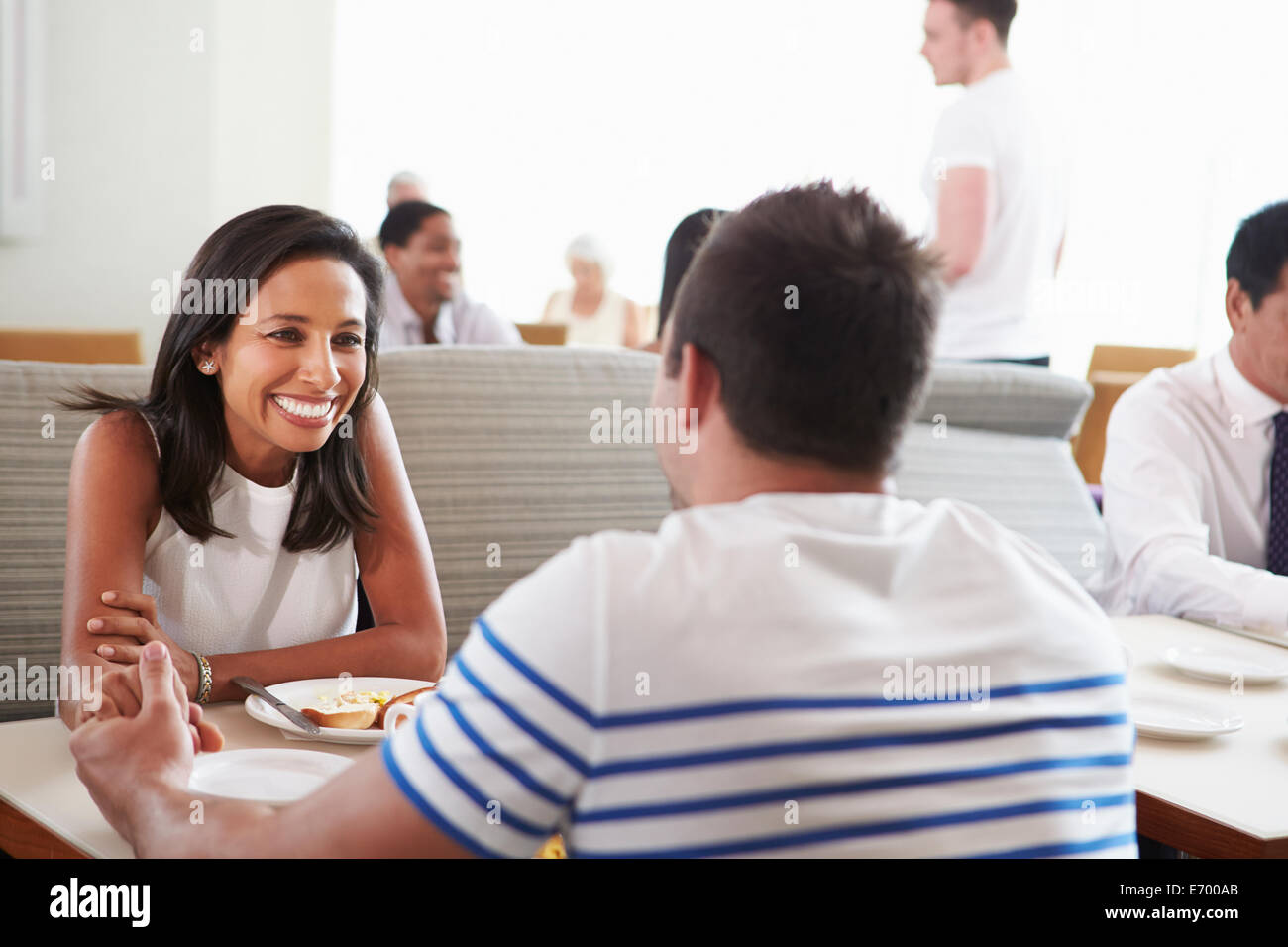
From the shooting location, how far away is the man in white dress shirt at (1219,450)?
2264 millimetres

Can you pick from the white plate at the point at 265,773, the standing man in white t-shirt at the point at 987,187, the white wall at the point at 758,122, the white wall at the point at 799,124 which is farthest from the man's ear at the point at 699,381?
the white wall at the point at 799,124

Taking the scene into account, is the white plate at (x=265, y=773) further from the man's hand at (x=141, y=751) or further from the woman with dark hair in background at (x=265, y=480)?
the woman with dark hair in background at (x=265, y=480)

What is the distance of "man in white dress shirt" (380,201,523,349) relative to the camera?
155 inches

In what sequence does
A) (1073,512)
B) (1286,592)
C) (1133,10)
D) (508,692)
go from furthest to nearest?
(1133,10) → (1073,512) → (1286,592) → (508,692)

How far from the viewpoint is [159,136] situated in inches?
186

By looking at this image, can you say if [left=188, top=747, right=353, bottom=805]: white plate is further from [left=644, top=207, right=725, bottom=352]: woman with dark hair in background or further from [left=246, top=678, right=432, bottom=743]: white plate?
[left=644, top=207, right=725, bottom=352]: woman with dark hair in background

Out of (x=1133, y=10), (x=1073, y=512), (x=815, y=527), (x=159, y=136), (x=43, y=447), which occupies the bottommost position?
(x=1073, y=512)

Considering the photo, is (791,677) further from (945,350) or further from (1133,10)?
(1133,10)

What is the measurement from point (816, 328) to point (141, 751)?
1.92 feet

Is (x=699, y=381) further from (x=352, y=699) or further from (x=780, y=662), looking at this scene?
(x=352, y=699)

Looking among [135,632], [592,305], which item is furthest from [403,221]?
[135,632]

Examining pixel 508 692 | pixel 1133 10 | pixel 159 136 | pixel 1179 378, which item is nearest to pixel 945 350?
pixel 1179 378

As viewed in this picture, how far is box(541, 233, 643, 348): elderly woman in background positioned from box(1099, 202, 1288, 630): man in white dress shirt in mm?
3848
